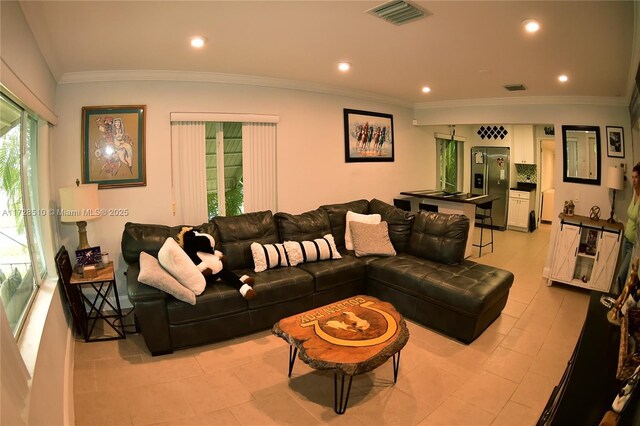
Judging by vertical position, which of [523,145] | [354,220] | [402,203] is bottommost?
[354,220]

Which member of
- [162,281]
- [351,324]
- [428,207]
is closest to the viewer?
[351,324]

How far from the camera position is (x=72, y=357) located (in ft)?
9.18

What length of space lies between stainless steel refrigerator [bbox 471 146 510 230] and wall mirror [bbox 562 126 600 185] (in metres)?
2.94

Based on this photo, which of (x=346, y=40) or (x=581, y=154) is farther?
(x=581, y=154)

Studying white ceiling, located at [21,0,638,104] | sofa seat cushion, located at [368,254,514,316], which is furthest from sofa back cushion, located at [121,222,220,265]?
sofa seat cushion, located at [368,254,514,316]

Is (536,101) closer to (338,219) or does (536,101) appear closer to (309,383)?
(338,219)

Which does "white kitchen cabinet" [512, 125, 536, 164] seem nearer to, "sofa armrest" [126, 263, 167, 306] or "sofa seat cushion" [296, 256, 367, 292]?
"sofa seat cushion" [296, 256, 367, 292]

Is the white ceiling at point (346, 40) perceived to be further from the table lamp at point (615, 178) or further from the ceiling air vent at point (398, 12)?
the table lamp at point (615, 178)

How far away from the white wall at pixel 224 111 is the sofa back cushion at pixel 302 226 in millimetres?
428

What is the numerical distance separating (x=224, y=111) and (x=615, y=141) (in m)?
4.80

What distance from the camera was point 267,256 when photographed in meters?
3.62

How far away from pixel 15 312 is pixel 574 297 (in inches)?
213

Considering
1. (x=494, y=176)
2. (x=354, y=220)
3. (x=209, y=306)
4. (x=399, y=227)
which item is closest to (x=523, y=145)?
(x=494, y=176)

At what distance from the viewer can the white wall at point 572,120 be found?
13.9 ft
